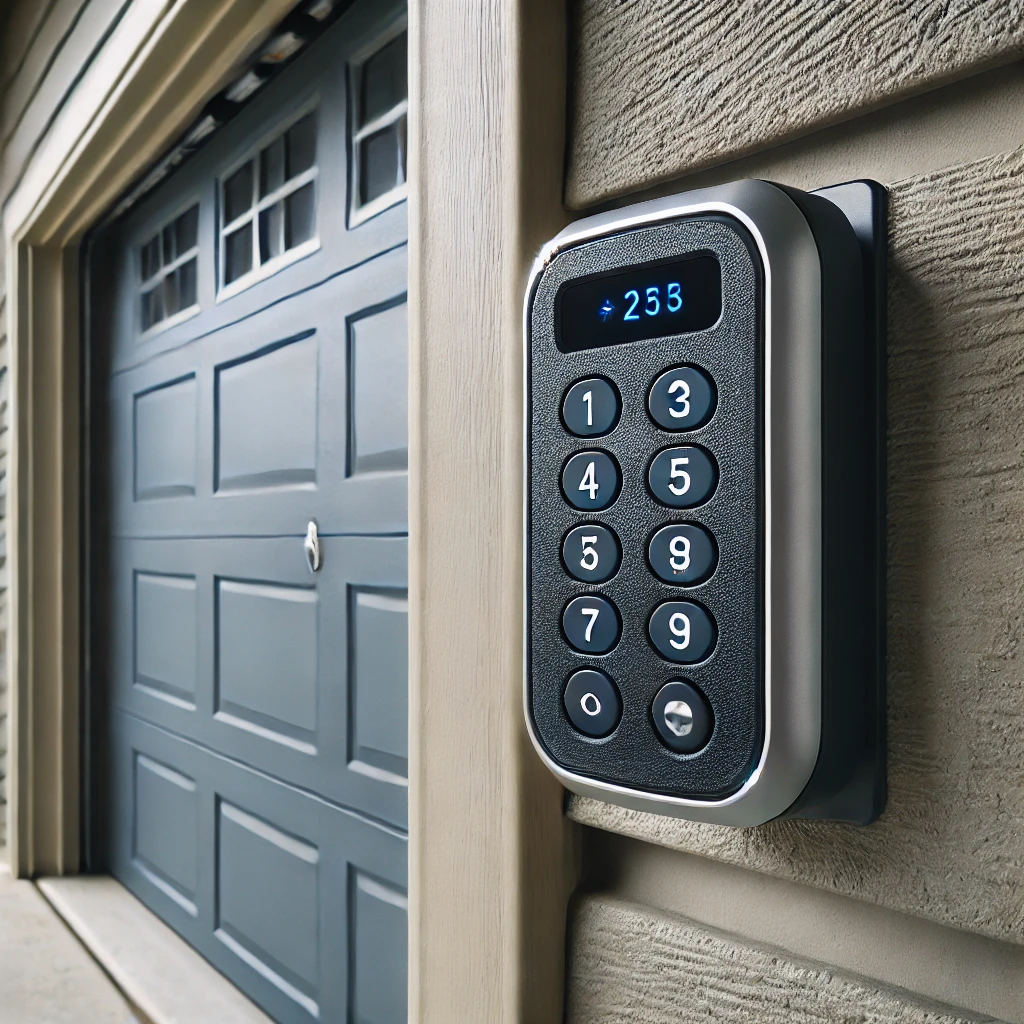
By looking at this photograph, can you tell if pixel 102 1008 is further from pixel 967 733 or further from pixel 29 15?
pixel 29 15

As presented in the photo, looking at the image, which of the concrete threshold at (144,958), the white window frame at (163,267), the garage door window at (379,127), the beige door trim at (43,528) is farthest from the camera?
the beige door trim at (43,528)

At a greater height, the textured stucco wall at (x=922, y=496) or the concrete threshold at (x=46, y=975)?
the textured stucco wall at (x=922, y=496)

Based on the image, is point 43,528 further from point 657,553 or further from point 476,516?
point 657,553

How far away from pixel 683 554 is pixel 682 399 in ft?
0.21

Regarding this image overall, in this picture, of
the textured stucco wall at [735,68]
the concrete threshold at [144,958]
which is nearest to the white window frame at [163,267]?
the concrete threshold at [144,958]

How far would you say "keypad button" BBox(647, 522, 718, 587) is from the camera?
1.27ft

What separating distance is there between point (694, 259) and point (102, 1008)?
1.80m

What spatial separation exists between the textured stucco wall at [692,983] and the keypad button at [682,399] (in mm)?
243

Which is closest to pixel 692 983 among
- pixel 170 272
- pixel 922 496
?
pixel 922 496

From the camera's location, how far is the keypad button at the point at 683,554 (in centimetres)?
39

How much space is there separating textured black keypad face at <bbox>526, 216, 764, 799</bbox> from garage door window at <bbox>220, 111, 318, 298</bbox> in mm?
1128

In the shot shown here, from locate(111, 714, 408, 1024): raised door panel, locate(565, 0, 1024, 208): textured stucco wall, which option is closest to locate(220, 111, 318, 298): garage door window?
locate(111, 714, 408, 1024): raised door panel

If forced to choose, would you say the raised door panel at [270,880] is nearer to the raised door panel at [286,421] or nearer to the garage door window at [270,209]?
the raised door panel at [286,421]

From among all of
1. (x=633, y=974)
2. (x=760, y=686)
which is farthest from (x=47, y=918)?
(x=760, y=686)
